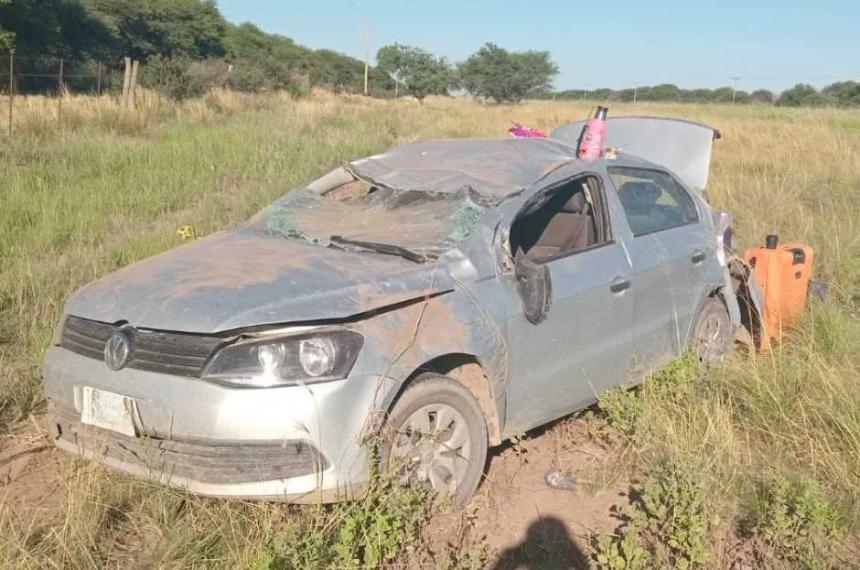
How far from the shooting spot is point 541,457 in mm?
4000

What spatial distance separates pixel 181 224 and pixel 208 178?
245 cm

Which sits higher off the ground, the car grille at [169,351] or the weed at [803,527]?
the car grille at [169,351]

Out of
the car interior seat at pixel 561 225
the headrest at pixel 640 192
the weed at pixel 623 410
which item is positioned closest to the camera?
the weed at pixel 623 410

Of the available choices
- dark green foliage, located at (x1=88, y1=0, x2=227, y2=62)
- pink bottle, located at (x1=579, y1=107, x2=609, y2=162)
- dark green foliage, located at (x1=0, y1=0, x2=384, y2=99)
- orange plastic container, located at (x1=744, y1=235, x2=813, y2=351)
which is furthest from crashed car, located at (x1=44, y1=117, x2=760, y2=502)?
dark green foliage, located at (x1=88, y1=0, x2=227, y2=62)

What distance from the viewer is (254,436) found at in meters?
2.76

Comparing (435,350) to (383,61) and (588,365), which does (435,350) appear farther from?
(383,61)

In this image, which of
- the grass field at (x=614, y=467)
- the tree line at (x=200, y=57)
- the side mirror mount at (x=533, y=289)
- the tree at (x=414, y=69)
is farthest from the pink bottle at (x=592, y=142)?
the tree at (x=414, y=69)

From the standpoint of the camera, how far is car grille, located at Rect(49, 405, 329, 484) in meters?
2.78

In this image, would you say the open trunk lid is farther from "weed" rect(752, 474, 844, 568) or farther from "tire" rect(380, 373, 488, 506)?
"weed" rect(752, 474, 844, 568)

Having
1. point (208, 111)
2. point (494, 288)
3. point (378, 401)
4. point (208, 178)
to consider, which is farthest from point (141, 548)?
point (208, 111)

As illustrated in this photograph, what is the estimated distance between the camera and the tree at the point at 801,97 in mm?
69844

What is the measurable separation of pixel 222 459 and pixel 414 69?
6298 centimetres

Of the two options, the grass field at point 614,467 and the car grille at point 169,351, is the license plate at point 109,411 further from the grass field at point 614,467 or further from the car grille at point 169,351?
the grass field at point 614,467

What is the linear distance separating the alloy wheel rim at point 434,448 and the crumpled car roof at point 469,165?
1.16 meters
